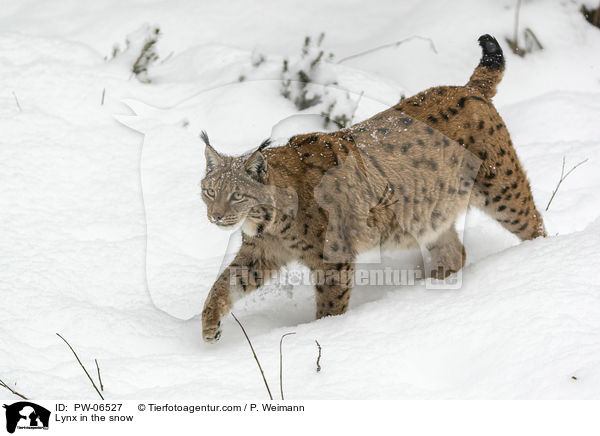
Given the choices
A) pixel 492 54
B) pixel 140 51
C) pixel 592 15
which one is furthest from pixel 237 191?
pixel 592 15

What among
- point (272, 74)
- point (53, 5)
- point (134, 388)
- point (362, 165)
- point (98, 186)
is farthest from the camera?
point (53, 5)

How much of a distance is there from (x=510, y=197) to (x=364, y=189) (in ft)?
3.27

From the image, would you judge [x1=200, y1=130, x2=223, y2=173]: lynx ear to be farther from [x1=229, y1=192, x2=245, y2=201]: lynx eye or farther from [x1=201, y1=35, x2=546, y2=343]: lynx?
[x1=229, y1=192, x2=245, y2=201]: lynx eye

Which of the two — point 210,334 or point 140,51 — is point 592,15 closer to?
point 140,51

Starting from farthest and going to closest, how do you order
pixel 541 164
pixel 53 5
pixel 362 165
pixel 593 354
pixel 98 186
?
pixel 53 5 → pixel 541 164 → pixel 98 186 → pixel 362 165 → pixel 593 354

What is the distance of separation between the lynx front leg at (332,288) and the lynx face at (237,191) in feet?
1.77

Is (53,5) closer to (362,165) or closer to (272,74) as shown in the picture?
(272,74)

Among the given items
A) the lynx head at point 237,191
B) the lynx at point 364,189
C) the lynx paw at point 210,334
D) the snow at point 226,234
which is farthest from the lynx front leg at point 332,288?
the lynx paw at point 210,334

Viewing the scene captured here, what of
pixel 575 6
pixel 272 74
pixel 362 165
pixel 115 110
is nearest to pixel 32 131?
pixel 115 110

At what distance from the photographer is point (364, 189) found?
424cm

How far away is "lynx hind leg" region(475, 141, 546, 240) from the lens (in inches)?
172

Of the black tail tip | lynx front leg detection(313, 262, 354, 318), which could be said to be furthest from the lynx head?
the black tail tip

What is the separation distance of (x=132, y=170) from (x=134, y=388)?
250 cm

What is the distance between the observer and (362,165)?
4.23 m
